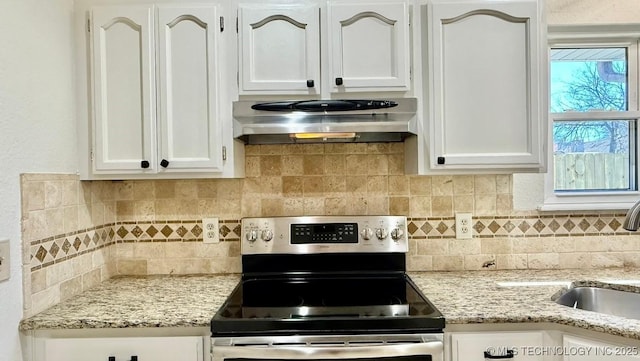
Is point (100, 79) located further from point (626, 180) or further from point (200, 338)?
point (626, 180)

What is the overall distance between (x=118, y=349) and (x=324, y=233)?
92cm

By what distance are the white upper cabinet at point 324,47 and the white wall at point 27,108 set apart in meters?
0.68

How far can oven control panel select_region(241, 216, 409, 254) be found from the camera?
199cm

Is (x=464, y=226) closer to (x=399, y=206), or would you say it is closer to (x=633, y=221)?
(x=399, y=206)

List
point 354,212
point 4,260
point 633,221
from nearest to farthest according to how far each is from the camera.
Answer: point 4,260
point 633,221
point 354,212

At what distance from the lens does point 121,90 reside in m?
1.80

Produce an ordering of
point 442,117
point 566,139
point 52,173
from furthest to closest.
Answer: point 566,139
point 442,117
point 52,173

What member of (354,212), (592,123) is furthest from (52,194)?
(592,123)

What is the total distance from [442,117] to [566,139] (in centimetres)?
80

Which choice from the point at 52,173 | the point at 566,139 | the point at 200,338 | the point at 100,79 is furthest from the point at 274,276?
the point at 566,139

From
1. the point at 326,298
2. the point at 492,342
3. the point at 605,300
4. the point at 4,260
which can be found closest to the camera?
the point at 4,260

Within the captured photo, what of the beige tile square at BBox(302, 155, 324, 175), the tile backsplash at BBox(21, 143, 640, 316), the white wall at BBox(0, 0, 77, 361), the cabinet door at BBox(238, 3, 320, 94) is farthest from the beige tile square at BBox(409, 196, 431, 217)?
the white wall at BBox(0, 0, 77, 361)

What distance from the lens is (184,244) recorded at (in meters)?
2.13

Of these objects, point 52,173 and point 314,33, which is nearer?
point 52,173
